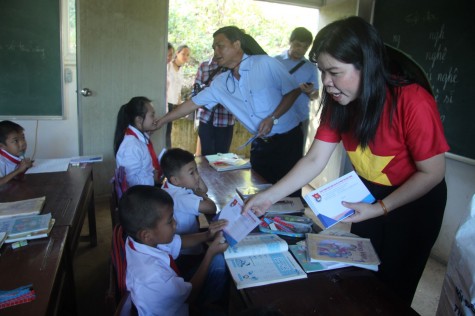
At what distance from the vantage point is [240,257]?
4.01ft

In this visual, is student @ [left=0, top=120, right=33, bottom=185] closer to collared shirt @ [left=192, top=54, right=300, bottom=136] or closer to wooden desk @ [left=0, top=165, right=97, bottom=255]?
wooden desk @ [left=0, top=165, right=97, bottom=255]

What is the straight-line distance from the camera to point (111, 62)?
335cm

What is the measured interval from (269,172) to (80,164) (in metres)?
1.29

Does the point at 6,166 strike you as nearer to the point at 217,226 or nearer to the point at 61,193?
the point at 61,193

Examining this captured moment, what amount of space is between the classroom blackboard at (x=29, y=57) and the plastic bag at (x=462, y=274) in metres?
3.63

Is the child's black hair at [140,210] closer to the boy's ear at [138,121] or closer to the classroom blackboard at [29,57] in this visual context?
the boy's ear at [138,121]

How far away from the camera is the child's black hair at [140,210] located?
1.30 m

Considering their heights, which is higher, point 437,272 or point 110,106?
point 110,106

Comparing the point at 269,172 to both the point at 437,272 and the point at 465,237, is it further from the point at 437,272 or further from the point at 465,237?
the point at 465,237

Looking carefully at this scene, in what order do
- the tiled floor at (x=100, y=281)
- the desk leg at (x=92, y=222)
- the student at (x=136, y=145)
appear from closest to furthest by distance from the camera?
the tiled floor at (x=100, y=281), the student at (x=136, y=145), the desk leg at (x=92, y=222)

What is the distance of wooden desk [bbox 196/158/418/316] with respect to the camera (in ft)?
3.21

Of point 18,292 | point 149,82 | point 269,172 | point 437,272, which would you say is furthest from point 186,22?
point 18,292

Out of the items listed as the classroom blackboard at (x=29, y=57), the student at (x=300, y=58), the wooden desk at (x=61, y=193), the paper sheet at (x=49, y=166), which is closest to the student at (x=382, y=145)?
the wooden desk at (x=61, y=193)

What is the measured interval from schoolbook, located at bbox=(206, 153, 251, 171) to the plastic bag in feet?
5.23
